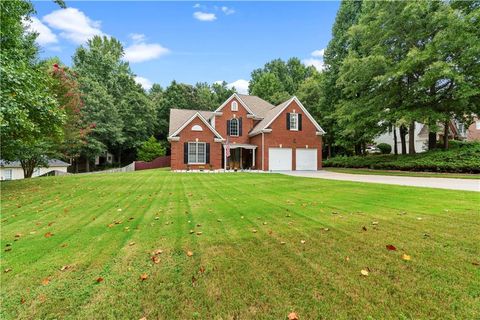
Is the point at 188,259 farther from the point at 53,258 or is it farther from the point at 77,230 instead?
the point at 77,230

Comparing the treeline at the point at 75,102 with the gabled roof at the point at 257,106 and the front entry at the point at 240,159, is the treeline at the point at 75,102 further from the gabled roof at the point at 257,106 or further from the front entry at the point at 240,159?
the gabled roof at the point at 257,106

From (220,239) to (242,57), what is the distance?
20521mm

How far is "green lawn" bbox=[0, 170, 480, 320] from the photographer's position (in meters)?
2.37

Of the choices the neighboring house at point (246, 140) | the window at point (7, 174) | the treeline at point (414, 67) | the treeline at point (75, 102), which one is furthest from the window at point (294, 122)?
the window at point (7, 174)

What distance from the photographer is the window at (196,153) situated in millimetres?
23234

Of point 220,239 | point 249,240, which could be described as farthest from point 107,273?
point 249,240

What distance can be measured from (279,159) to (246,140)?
4.26m

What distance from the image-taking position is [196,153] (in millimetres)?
23422

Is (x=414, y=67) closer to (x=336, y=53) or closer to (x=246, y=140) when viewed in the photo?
(x=336, y=53)

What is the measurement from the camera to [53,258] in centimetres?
349

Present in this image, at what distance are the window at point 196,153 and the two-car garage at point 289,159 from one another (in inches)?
233

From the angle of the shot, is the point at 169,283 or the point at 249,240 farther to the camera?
the point at 249,240

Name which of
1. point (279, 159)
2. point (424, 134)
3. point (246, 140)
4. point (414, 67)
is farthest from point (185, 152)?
point (424, 134)

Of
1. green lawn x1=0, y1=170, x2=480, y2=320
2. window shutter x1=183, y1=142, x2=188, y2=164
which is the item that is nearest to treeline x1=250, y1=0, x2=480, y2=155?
window shutter x1=183, y1=142, x2=188, y2=164
